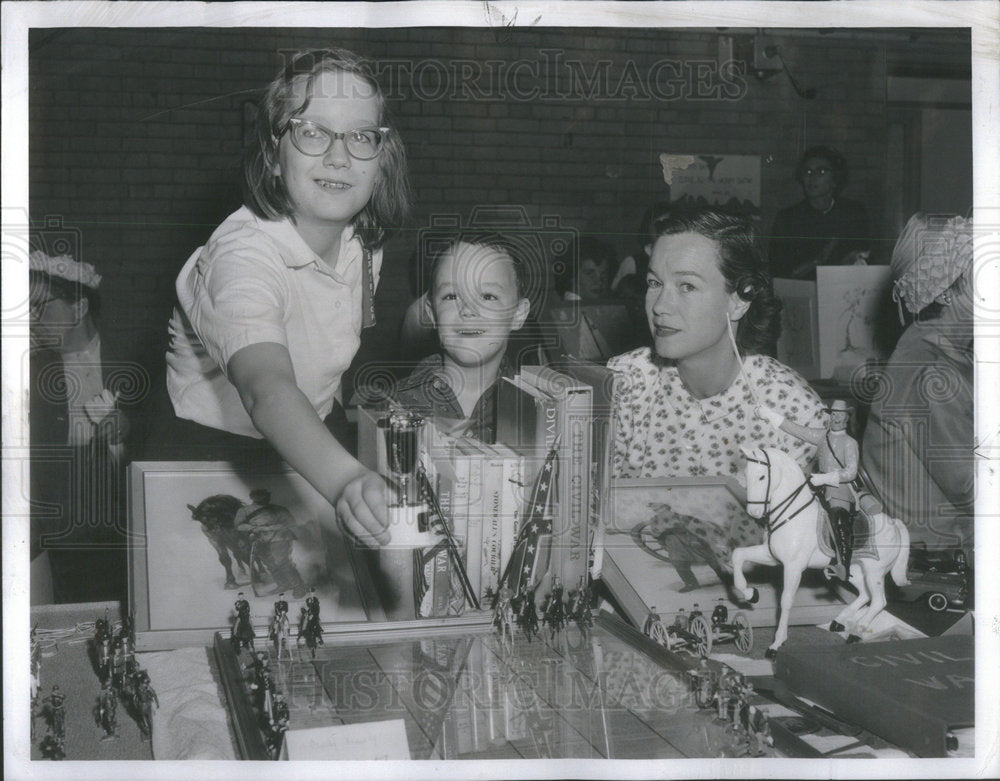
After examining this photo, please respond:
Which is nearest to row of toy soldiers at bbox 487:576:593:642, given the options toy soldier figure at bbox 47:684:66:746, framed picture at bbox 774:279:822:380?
framed picture at bbox 774:279:822:380

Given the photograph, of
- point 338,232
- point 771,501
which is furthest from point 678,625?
point 338,232

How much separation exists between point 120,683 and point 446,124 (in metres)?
1.56

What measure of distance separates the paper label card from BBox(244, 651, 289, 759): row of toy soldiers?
6 centimetres

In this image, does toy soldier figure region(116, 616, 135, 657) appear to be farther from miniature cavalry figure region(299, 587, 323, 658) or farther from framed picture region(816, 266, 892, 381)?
framed picture region(816, 266, 892, 381)

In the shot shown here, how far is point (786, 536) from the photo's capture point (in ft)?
8.48

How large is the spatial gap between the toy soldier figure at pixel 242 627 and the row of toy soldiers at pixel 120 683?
0.22 m

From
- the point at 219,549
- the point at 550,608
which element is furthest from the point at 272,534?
the point at 550,608

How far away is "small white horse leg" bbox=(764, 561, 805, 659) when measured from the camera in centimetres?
258

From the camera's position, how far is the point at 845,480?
260 centimetres

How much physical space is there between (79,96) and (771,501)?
1.96 meters

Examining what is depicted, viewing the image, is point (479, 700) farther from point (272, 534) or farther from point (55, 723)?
point (55, 723)

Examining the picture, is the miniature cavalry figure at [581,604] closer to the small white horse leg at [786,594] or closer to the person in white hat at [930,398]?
the small white horse leg at [786,594]

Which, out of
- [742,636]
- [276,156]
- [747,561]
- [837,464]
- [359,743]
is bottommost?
[359,743]

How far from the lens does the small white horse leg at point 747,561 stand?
258cm
